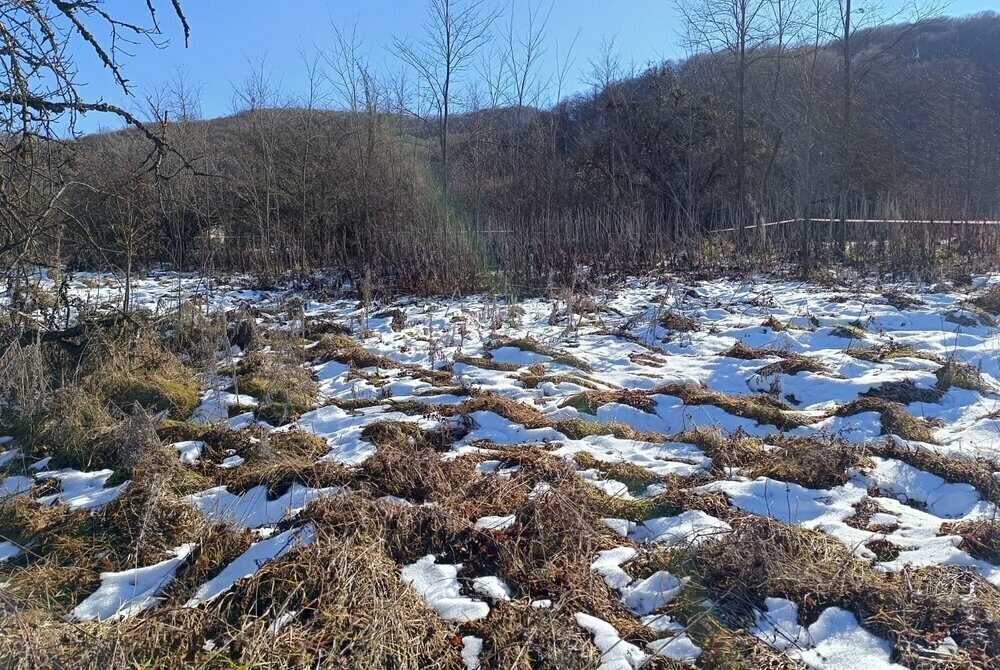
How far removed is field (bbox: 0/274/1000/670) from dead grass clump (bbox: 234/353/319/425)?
0.04 meters

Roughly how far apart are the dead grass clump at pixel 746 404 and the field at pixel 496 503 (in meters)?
0.03

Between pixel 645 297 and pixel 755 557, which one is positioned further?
pixel 645 297

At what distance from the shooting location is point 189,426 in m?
4.50

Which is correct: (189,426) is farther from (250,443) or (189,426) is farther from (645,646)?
(645,646)

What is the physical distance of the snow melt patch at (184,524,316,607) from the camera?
274 cm

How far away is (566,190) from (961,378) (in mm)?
13286

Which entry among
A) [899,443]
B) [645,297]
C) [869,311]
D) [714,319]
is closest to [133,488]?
[899,443]

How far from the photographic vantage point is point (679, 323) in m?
7.39

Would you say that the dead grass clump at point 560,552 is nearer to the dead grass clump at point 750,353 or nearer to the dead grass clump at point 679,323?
the dead grass clump at point 750,353

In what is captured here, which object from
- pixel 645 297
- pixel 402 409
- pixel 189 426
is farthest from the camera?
pixel 645 297

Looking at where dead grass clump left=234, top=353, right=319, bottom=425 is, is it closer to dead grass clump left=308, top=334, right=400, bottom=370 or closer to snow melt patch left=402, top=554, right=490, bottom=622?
dead grass clump left=308, top=334, right=400, bottom=370

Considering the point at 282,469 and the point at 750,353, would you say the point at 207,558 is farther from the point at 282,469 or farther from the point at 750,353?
the point at 750,353

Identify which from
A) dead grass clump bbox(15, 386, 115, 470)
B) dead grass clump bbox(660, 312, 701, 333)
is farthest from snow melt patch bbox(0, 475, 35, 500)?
dead grass clump bbox(660, 312, 701, 333)

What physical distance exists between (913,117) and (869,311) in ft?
70.2
